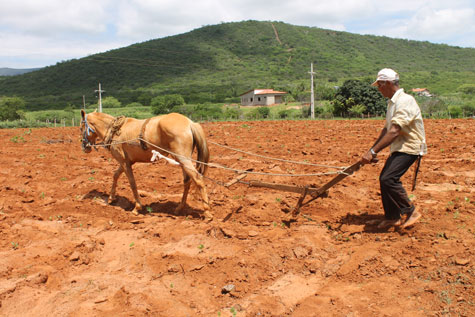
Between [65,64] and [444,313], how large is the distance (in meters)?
122

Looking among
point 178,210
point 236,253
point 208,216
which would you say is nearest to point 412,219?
point 236,253

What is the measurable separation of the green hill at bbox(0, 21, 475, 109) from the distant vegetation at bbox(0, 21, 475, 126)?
280 millimetres

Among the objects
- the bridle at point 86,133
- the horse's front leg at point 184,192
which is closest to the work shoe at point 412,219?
the horse's front leg at point 184,192

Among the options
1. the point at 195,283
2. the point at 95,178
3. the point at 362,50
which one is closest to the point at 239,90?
the point at 362,50

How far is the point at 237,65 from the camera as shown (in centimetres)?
11112

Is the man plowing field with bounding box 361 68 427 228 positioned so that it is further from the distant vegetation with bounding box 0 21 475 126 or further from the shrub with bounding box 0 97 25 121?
the shrub with bounding box 0 97 25 121

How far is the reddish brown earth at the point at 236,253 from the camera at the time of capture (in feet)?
13.5

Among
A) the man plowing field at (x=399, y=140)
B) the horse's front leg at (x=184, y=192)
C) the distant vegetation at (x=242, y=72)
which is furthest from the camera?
the distant vegetation at (x=242, y=72)

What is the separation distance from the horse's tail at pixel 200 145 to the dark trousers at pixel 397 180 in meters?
3.13

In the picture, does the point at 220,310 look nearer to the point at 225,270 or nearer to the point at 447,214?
the point at 225,270

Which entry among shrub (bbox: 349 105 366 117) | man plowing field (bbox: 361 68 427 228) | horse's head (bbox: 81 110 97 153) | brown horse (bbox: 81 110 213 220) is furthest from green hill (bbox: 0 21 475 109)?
man plowing field (bbox: 361 68 427 228)

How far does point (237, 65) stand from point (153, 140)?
354ft

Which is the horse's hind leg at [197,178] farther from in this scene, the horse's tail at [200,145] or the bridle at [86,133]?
the bridle at [86,133]

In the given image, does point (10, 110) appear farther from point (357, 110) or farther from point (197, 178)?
point (197, 178)
